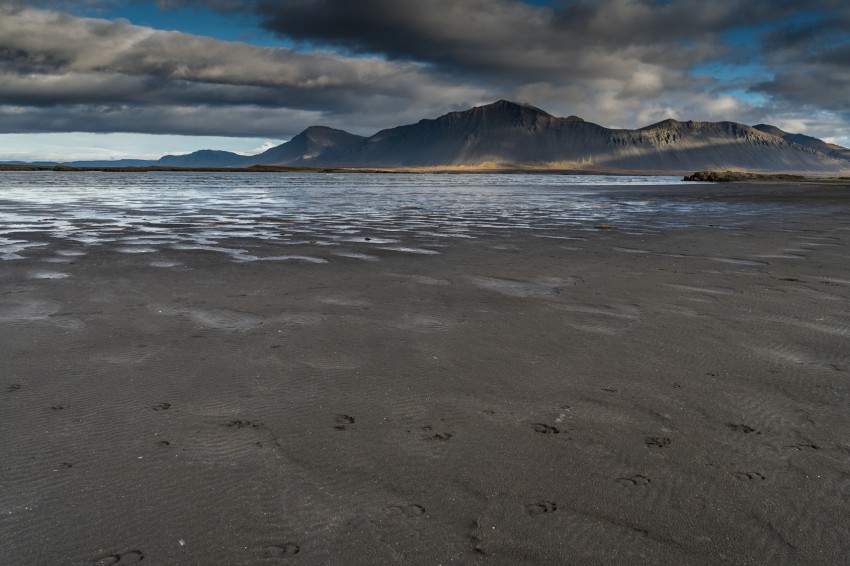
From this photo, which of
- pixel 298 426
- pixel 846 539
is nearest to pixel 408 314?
pixel 298 426

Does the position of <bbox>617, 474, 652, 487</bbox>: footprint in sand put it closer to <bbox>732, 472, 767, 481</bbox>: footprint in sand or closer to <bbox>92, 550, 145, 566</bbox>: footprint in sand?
<bbox>732, 472, 767, 481</bbox>: footprint in sand

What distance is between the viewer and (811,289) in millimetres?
10023

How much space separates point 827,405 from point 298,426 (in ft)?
14.8

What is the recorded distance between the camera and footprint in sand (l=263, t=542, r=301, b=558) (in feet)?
10.3

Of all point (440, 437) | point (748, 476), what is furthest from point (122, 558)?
point (748, 476)

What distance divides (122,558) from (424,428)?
222cm

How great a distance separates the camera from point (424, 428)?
15.2ft

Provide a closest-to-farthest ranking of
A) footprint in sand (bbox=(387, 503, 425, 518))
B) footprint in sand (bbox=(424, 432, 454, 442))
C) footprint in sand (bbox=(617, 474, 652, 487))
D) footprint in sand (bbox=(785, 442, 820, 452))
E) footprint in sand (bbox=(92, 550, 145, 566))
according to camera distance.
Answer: footprint in sand (bbox=(92, 550, 145, 566)) < footprint in sand (bbox=(387, 503, 425, 518)) < footprint in sand (bbox=(617, 474, 652, 487)) < footprint in sand (bbox=(785, 442, 820, 452)) < footprint in sand (bbox=(424, 432, 454, 442))

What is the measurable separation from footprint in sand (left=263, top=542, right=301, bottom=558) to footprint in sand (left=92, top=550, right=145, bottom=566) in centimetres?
66

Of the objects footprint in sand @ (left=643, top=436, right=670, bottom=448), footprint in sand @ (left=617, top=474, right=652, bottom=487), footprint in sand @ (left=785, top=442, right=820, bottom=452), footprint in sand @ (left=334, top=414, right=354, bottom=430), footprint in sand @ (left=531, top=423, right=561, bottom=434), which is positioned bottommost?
footprint in sand @ (left=334, top=414, right=354, bottom=430)

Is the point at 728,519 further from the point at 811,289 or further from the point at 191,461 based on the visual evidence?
the point at 811,289

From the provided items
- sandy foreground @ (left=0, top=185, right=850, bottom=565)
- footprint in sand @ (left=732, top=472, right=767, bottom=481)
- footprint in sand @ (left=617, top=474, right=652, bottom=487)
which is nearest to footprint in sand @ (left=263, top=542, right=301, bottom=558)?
sandy foreground @ (left=0, top=185, right=850, bottom=565)

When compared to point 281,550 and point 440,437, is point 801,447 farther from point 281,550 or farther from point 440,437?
point 281,550

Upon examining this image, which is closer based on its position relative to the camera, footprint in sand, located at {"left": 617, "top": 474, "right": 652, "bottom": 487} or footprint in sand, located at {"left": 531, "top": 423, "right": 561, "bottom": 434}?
footprint in sand, located at {"left": 617, "top": 474, "right": 652, "bottom": 487}
